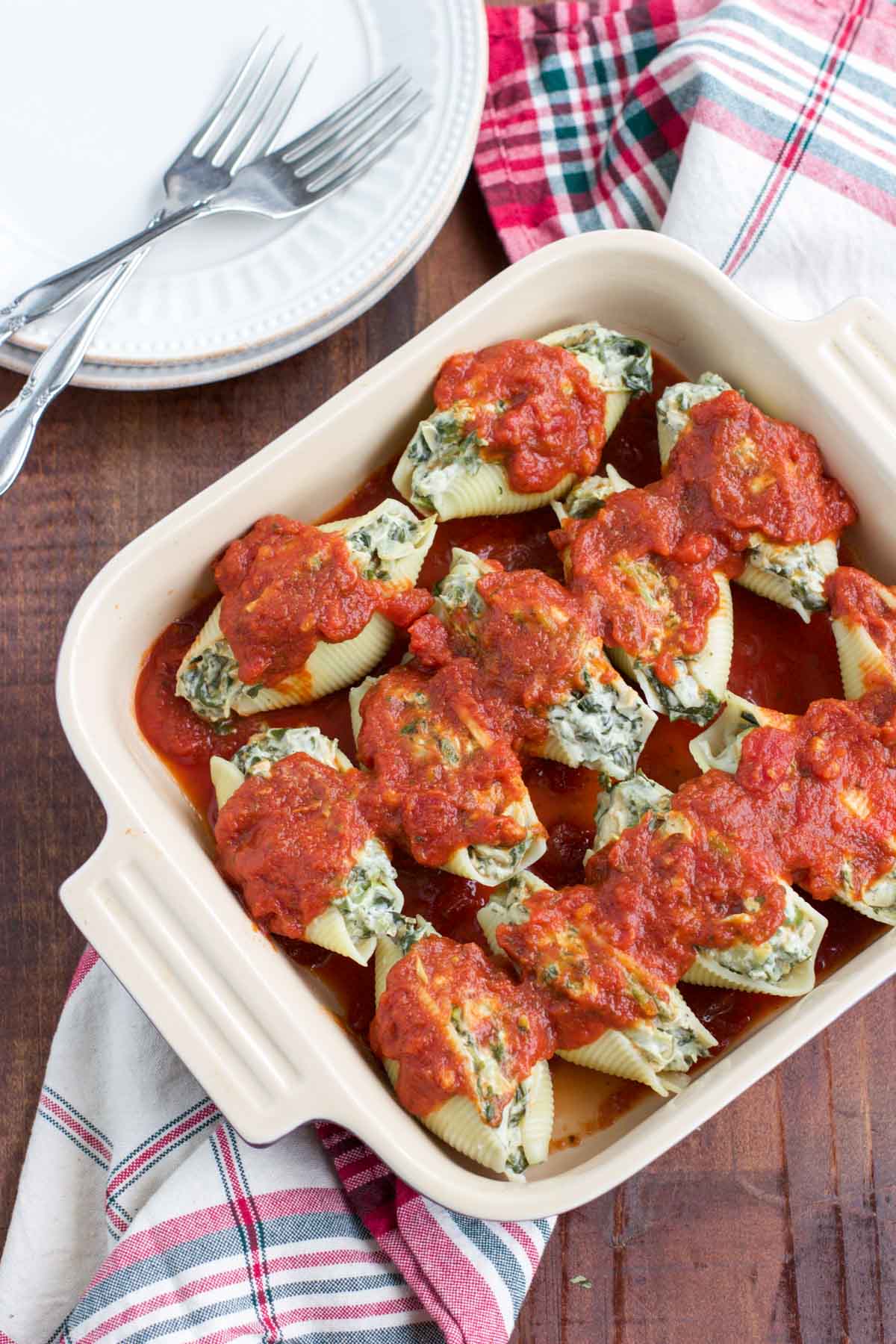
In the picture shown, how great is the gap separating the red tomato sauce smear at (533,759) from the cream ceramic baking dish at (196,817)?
0.15 feet

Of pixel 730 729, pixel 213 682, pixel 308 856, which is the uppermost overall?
pixel 213 682

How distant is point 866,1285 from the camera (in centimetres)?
314

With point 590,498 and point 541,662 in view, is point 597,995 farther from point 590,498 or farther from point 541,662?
point 590,498

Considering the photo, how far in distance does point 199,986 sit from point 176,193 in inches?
78.9

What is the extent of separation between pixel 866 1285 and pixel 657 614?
1.75 m

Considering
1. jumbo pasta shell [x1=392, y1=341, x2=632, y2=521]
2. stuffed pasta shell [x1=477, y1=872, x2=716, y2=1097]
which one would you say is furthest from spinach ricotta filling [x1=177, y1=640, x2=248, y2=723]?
stuffed pasta shell [x1=477, y1=872, x2=716, y2=1097]

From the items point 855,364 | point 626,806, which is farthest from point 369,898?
point 855,364

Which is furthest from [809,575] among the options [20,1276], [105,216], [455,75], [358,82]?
[20,1276]

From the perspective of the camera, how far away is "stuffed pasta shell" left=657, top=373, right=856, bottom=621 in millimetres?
2924

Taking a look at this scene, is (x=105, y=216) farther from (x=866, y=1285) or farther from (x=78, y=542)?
(x=866, y=1285)

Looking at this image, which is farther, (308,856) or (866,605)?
(866,605)

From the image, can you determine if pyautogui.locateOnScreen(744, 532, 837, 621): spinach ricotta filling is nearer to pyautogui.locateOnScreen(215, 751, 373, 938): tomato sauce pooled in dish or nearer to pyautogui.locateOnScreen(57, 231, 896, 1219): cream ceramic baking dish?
pyautogui.locateOnScreen(57, 231, 896, 1219): cream ceramic baking dish

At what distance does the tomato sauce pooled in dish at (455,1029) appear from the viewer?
2629mm

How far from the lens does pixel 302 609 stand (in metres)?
2.83
